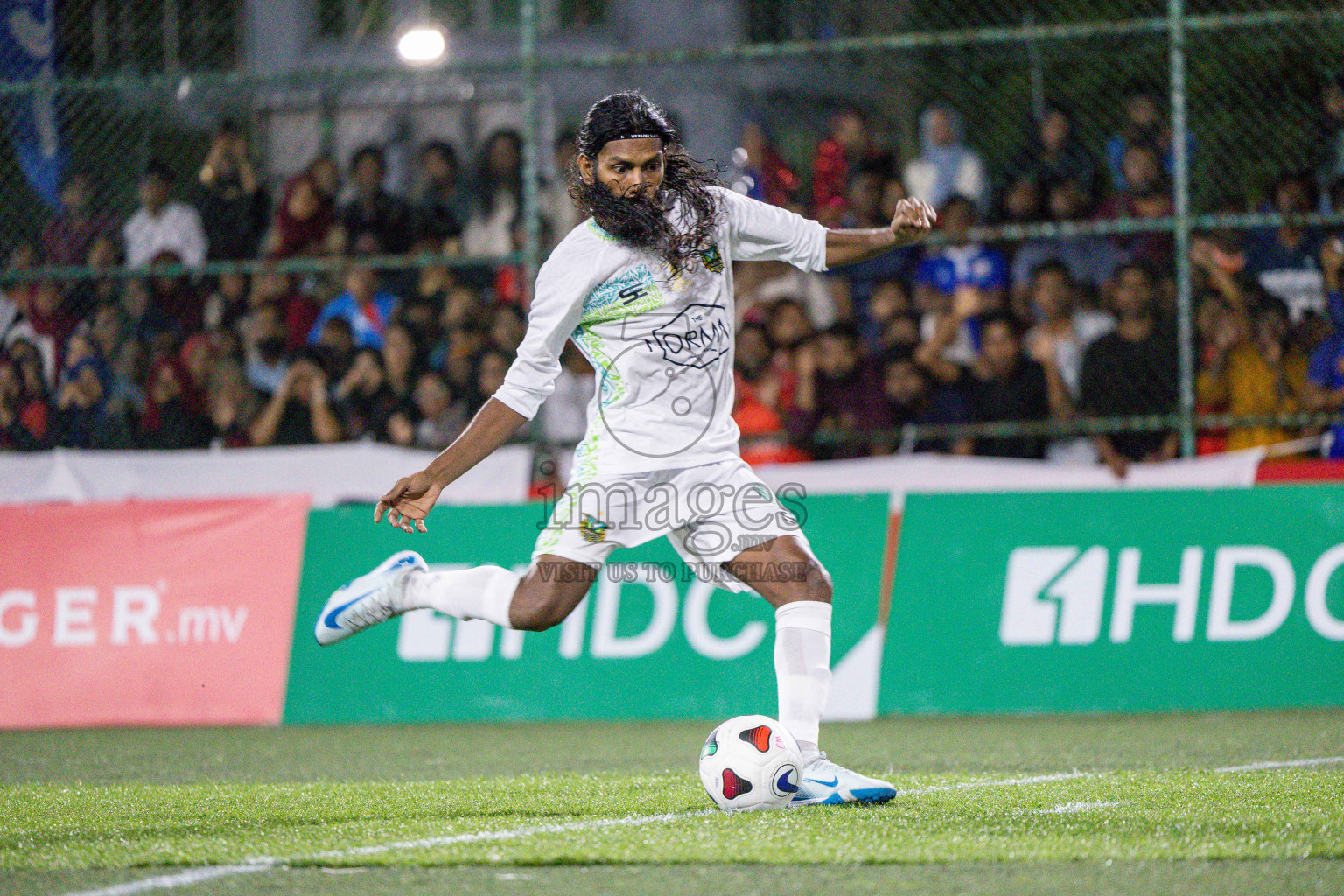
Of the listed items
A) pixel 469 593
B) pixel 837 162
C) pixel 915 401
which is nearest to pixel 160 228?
pixel 837 162

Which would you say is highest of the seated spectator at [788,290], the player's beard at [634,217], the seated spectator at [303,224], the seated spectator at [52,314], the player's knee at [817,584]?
the seated spectator at [303,224]

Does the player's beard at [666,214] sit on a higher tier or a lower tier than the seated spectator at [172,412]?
higher

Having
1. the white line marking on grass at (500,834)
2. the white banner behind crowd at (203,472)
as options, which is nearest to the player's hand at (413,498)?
the white line marking on grass at (500,834)

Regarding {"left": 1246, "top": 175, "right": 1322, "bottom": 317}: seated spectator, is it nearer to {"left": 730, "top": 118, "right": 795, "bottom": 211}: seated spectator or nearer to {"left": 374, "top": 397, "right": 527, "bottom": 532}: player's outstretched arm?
{"left": 730, "top": 118, "right": 795, "bottom": 211}: seated spectator

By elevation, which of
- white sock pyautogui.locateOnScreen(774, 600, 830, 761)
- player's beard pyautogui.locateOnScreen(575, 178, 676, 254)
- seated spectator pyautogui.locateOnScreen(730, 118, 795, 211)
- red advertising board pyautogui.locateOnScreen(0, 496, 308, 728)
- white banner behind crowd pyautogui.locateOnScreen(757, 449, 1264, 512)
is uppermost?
seated spectator pyautogui.locateOnScreen(730, 118, 795, 211)

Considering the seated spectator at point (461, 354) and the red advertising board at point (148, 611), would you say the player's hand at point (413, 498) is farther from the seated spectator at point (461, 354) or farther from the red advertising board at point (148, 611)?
the seated spectator at point (461, 354)

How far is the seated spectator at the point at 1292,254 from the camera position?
32.3ft

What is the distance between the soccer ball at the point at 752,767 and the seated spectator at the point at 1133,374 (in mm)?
5212

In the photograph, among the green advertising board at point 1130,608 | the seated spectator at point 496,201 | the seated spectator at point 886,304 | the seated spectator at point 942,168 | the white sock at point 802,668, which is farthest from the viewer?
the seated spectator at point 496,201

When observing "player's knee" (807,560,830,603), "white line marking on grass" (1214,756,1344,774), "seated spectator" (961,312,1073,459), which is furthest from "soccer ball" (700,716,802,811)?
"seated spectator" (961,312,1073,459)

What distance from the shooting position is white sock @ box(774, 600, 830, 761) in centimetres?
532

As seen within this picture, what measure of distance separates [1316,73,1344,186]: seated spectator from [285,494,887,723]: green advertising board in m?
A: 3.39

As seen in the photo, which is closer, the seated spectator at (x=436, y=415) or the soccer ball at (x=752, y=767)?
the soccer ball at (x=752, y=767)

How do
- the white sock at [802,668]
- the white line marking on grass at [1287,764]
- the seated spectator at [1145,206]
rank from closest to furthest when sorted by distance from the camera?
the white sock at [802,668]
the white line marking on grass at [1287,764]
the seated spectator at [1145,206]
